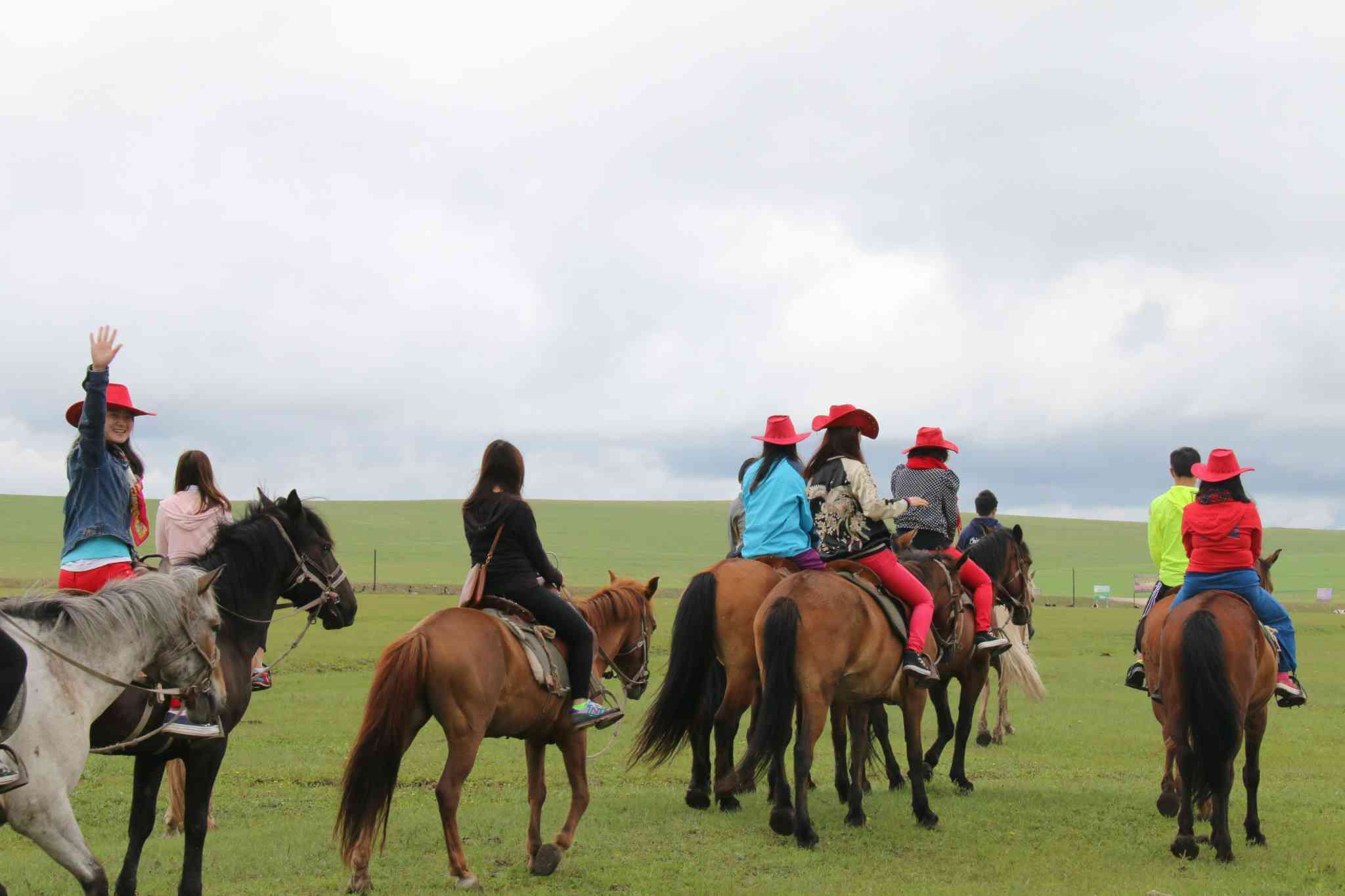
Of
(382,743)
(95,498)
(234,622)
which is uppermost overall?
(95,498)

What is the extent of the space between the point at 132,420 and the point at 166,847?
299cm

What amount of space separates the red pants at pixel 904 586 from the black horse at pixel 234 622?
401 cm

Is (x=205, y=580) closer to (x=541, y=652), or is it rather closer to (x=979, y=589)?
(x=541, y=652)

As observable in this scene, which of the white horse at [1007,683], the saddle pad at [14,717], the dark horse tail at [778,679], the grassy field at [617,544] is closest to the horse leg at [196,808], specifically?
the saddle pad at [14,717]

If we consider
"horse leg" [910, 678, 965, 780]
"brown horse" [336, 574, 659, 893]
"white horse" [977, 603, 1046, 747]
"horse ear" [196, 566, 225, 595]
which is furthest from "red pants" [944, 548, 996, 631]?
"horse ear" [196, 566, 225, 595]

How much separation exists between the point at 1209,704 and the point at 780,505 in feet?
11.2

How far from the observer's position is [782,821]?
8828mm

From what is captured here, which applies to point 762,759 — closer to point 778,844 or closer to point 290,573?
point 778,844

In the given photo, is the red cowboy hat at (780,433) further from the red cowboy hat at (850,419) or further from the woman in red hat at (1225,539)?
the woman in red hat at (1225,539)

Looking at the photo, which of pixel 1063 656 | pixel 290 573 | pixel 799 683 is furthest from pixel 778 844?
pixel 1063 656

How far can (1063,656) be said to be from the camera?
27.6 m

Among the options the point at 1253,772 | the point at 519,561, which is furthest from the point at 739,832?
the point at 1253,772

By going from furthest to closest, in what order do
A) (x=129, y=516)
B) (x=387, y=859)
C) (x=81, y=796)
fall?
(x=81, y=796) < (x=387, y=859) < (x=129, y=516)

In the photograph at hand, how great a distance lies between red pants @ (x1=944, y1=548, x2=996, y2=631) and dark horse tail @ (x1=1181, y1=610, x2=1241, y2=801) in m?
2.66
